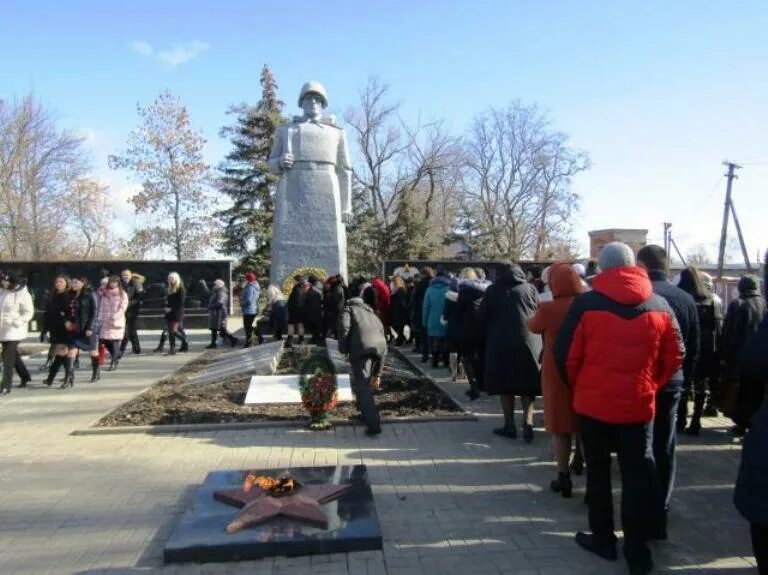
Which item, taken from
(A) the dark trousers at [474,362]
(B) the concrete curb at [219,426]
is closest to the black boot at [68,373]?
(B) the concrete curb at [219,426]

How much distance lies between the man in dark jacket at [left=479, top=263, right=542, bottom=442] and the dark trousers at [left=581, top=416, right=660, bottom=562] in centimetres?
246

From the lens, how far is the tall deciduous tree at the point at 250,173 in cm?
3516

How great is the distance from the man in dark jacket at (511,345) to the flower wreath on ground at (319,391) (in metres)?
1.70

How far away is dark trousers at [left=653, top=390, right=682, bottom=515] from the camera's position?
4027 mm

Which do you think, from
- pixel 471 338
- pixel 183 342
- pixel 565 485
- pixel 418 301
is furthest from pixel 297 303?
pixel 565 485

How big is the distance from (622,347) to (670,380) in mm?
658

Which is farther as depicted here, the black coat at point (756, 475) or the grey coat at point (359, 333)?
the grey coat at point (359, 333)

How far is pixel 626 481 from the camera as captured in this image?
11.8ft

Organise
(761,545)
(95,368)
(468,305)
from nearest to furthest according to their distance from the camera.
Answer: (761,545), (468,305), (95,368)

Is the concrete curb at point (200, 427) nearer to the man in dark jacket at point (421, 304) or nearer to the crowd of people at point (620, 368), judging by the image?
the crowd of people at point (620, 368)

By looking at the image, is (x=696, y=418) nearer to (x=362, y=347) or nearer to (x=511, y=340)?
(x=511, y=340)

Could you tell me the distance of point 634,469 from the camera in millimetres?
3578

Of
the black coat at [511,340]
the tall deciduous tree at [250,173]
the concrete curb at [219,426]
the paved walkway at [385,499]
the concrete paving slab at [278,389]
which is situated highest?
the tall deciduous tree at [250,173]

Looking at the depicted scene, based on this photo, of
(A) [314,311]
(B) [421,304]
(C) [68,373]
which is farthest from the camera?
(A) [314,311]
